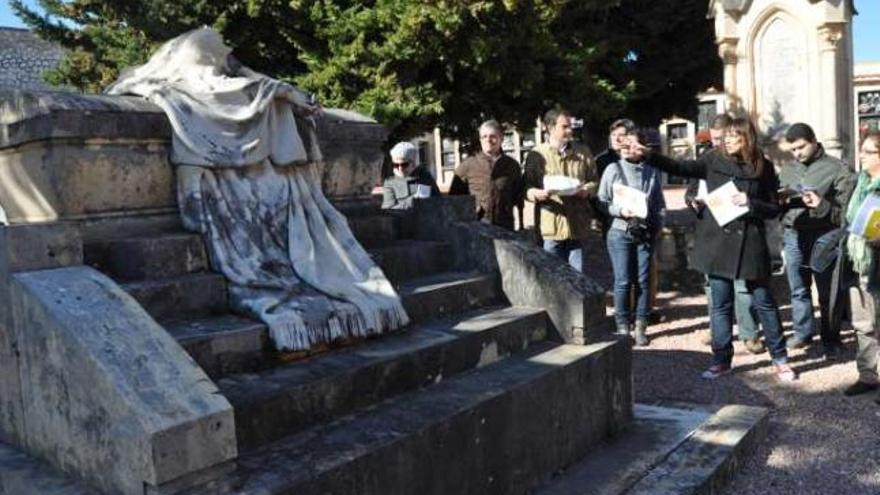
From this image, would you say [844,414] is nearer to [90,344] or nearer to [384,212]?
[384,212]

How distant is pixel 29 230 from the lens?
2.92 m

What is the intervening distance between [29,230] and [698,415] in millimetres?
3513

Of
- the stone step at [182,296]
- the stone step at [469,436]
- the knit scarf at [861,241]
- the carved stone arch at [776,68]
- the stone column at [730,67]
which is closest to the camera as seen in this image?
the stone step at [469,436]

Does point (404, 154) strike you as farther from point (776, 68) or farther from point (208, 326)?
point (776, 68)

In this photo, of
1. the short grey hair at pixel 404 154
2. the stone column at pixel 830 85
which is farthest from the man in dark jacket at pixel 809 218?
the stone column at pixel 830 85

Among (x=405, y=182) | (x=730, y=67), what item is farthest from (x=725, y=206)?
(x=730, y=67)

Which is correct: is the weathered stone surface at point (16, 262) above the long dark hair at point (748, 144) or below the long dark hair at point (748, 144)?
below

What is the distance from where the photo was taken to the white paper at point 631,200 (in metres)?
6.27

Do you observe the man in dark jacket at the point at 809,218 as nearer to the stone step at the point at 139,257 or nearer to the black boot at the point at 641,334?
the black boot at the point at 641,334

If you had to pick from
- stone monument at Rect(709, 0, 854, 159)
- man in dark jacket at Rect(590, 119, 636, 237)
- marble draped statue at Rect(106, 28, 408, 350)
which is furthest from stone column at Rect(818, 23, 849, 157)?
marble draped statue at Rect(106, 28, 408, 350)

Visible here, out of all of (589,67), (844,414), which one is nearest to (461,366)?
(844,414)

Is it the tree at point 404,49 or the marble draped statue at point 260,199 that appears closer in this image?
the marble draped statue at point 260,199

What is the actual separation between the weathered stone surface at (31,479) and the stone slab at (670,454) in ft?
6.28

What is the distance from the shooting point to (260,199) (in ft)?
12.9
